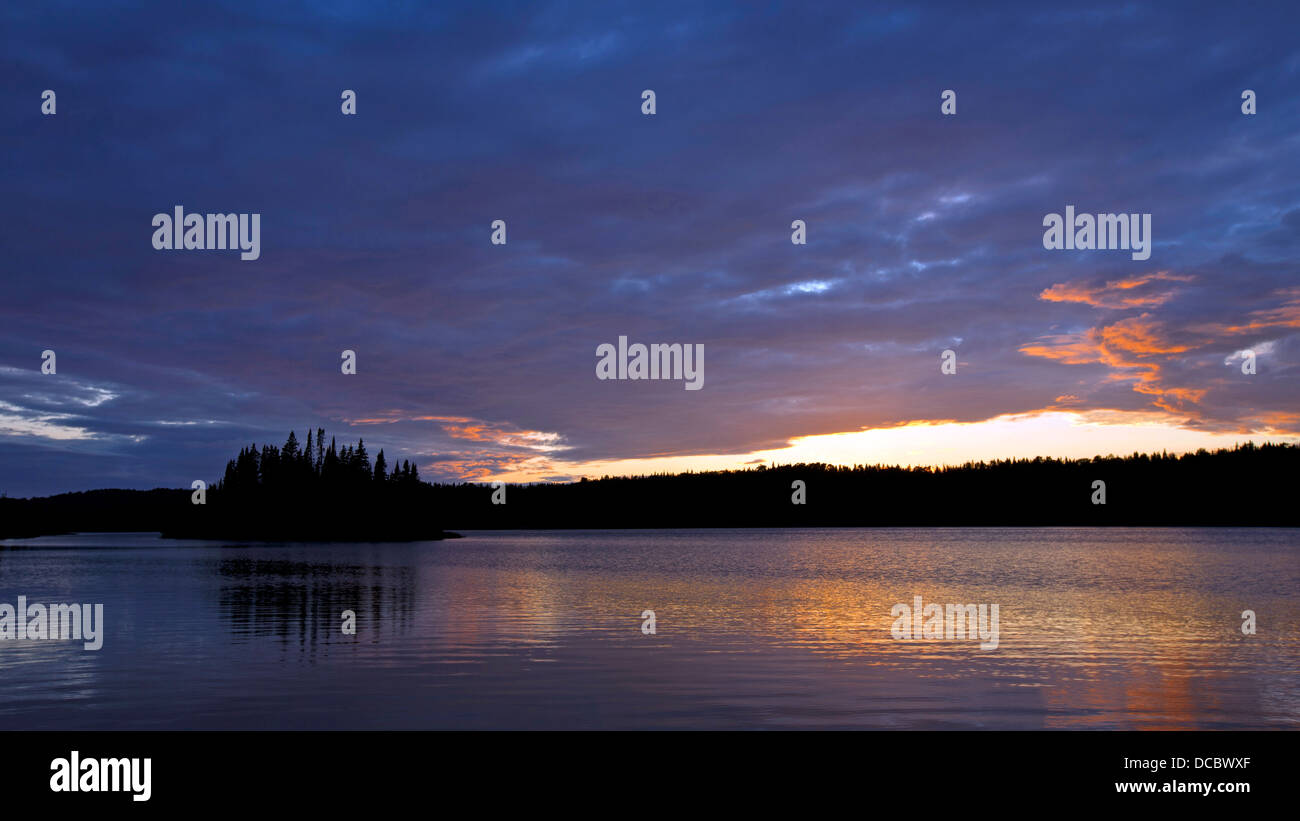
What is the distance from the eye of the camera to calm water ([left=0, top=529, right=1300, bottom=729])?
23.6m

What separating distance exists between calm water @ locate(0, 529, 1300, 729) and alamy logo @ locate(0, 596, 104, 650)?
1202 millimetres

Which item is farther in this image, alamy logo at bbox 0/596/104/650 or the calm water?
alamy logo at bbox 0/596/104/650

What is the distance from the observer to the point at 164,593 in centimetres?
6262
